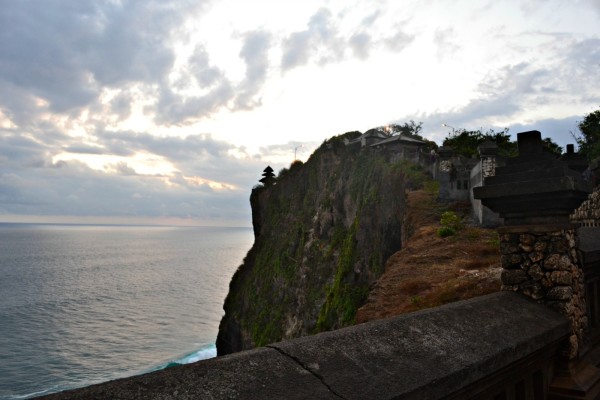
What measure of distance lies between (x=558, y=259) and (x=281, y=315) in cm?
4269

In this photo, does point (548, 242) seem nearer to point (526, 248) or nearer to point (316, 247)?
point (526, 248)

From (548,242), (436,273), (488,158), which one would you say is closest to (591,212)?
(436,273)

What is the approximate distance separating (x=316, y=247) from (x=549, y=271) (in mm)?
41944

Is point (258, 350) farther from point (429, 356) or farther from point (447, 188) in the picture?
point (447, 188)

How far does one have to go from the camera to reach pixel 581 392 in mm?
5078

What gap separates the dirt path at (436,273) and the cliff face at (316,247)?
47.6ft

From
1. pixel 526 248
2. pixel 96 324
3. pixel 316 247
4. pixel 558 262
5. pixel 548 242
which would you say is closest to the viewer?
pixel 558 262

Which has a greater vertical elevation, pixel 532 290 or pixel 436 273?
pixel 532 290

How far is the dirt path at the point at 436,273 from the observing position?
9.80m

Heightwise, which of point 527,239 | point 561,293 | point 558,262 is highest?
point 527,239

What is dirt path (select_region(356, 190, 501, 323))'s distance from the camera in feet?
32.2

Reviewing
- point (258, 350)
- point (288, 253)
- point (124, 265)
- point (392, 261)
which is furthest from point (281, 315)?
point (124, 265)

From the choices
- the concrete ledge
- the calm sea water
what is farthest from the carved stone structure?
the calm sea water

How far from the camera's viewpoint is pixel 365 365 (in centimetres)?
286
